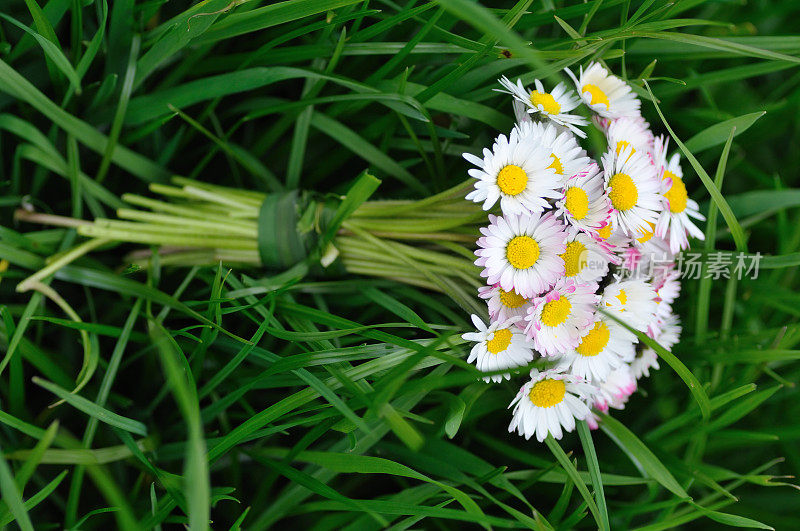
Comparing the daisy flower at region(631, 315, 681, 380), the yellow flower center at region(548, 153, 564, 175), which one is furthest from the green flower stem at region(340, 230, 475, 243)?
the daisy flower at region(631, 315, 681, 380)

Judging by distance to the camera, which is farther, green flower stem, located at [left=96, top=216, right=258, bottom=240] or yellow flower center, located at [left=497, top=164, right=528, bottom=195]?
green flower stem, located at [left=96, top=216, right=258, bottom=240]

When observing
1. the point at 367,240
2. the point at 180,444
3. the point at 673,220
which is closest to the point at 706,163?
the point at 673,220

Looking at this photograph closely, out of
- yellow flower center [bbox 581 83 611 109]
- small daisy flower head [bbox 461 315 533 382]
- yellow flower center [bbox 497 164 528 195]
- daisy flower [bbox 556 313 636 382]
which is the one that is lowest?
small daisy flower head [bbox 461 315 533 382]

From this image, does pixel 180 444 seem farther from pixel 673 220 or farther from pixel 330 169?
pixel 673 220

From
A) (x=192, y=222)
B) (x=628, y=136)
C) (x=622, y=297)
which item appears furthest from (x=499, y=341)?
(x=192, y=222)

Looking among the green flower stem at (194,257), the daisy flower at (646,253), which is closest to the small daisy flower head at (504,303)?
the daisy flower at (646,253)

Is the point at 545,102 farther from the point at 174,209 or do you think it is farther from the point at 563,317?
the point at 174,209

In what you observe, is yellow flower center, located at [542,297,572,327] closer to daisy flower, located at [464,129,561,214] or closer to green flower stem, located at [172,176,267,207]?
daisy flower, located at [464,129,561,214]
